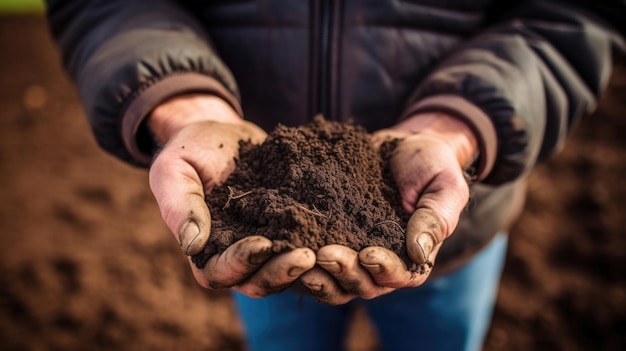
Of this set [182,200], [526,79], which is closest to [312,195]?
[182,200]

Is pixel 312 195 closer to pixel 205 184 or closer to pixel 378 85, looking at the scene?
pixel 205 184

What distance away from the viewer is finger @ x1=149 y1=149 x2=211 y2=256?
1089 millimetres

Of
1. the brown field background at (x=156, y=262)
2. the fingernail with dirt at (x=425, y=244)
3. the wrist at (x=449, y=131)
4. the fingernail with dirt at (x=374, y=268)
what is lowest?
the brown field background at (x=156, y=262)

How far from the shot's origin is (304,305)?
184cm

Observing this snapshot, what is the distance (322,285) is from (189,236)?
0.31 m

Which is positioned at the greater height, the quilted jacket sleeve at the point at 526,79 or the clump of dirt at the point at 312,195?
the quilted jacket sleeve at the point at 526,79

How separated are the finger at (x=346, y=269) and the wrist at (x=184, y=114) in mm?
577

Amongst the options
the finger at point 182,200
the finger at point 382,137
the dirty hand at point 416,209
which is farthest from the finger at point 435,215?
the finger at point 182,200

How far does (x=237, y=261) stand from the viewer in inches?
40.4

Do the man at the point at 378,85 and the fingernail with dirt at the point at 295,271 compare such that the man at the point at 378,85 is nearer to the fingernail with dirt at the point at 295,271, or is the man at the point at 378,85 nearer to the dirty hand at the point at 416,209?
the dirty hand at the point at 416,209

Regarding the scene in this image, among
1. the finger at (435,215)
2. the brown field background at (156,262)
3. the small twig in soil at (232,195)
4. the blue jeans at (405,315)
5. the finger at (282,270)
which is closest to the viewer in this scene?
the finger at (282,270)

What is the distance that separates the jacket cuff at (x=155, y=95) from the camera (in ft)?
4.62

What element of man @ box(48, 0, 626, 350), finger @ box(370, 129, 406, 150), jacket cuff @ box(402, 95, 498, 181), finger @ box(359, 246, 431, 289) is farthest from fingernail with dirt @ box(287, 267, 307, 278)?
jacket cuff @ box(402, 95, 498, 181)

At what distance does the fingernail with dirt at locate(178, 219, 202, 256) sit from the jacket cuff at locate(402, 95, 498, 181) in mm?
764
